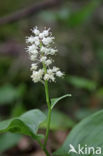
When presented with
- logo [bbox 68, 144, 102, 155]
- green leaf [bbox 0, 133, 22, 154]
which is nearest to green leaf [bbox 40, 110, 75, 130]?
green leaf [bbox 0, 133, 22, 154]

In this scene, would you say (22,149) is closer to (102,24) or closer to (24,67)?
(24,67)

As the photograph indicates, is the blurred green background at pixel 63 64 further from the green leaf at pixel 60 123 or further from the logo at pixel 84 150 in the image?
the logo at pixel 84 150

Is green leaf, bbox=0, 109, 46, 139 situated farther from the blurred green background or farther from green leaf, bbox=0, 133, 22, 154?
→ the blurred green background

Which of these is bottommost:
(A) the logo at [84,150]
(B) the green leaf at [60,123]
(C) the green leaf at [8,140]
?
(A) the logo at [84,150]

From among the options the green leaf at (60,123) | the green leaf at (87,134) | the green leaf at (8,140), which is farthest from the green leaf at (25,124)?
the green leaf at (60,123)

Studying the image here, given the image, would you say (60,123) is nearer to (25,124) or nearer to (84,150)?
(84,150)

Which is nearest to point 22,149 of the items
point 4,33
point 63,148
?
point 63,148

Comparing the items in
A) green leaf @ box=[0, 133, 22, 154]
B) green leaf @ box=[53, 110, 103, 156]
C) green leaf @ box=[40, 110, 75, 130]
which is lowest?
green leaf @ box=[53, 110, 103, 156]
